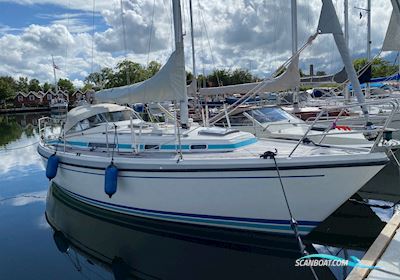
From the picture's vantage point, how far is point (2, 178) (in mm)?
13594

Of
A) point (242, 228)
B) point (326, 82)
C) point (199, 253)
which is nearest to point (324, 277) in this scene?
point (242, 228)

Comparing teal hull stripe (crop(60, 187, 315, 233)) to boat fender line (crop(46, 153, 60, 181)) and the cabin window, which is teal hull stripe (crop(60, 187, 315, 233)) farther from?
boat fender line (crop(46, 153, 60, 181))

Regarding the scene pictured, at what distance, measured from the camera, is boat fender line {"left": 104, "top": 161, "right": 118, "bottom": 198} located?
281 inches

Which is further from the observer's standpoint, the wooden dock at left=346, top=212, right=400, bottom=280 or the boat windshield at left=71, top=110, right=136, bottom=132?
the boat windshield at left=71, top=110, right=136, bottom=132

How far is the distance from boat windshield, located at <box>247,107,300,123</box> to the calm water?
320cm

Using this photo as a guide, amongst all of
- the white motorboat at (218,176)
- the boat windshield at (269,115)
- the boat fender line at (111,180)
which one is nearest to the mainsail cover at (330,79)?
the boat windshield at (269,115)

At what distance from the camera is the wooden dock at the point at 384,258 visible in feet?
13.8

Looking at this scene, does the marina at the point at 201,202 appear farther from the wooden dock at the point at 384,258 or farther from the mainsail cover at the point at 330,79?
the mainsail cover at the point at 330,79

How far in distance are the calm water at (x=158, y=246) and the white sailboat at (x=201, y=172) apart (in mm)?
311

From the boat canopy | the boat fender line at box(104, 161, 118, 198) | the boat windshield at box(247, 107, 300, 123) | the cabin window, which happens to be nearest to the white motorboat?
the cabin window

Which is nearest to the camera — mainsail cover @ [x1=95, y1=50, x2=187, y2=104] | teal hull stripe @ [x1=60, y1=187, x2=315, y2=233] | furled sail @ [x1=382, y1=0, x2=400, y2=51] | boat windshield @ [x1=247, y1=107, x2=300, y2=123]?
teal hull stripe @ [x1=60, y1=187, x2=315, y2=233]

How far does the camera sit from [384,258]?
4.65 metres

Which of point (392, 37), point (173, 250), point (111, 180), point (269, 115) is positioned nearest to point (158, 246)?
point (173, 250)

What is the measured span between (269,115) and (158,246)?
5.86 m
